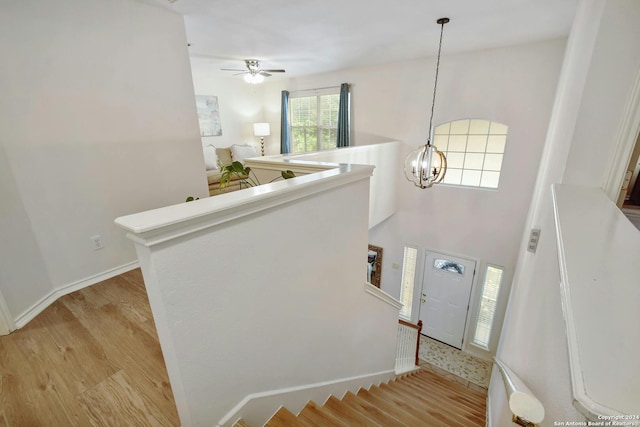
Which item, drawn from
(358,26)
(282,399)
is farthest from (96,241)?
(358,26)

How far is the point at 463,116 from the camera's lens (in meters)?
4.36

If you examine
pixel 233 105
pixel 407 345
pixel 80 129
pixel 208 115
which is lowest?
pixel 407 345

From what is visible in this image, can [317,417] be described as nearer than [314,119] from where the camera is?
Yes

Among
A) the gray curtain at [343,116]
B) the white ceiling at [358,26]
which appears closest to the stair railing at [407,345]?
the gray curtain at [343,116]

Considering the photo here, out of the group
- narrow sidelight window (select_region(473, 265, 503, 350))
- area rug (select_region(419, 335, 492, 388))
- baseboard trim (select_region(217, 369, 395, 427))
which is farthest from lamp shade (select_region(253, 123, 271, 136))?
area rug (select_region(419, 335, 492, 388))

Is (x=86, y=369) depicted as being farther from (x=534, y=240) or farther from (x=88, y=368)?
(x=534, y=240)

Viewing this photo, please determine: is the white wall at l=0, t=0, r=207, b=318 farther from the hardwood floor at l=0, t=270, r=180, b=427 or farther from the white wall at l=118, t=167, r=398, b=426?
the white wall at l=118, t=167, r=398, b=426

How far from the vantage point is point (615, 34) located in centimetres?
124

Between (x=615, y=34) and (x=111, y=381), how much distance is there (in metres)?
3.05

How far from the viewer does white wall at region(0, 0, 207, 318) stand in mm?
1802

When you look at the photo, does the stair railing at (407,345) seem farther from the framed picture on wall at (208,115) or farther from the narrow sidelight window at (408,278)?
the framed picture on wall at (208,115)

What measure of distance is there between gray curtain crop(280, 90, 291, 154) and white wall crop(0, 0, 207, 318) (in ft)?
12.6

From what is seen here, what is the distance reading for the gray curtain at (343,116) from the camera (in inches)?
210

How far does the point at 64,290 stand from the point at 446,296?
5.58 metres
